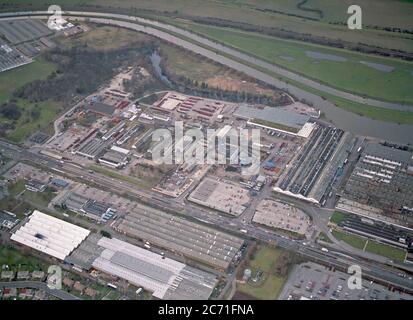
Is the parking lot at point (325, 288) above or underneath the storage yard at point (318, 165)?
underneath

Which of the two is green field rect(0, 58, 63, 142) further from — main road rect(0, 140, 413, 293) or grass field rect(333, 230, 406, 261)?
grass field rect(333, 230, 406, 261)

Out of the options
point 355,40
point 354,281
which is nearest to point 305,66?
point 355,40

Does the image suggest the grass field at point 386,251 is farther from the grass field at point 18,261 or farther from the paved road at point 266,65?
the grass field at point 18,261

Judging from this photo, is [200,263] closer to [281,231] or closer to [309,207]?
[281,231]

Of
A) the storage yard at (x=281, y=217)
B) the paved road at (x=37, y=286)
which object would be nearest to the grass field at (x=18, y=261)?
the paved road at (x=37, y=286)

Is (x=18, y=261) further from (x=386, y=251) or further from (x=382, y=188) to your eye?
(x=382, y=188)
